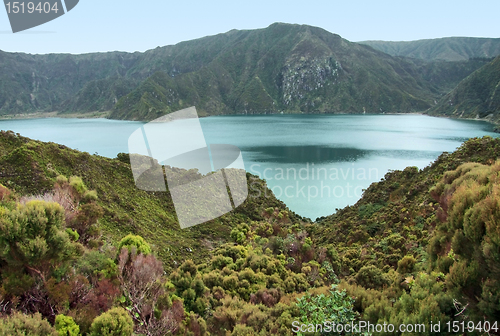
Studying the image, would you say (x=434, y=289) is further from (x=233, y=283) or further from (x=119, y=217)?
(x=119, y=217)

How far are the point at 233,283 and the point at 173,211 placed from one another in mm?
10708

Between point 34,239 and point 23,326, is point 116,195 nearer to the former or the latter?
point 34,239

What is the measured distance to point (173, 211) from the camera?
21.1m

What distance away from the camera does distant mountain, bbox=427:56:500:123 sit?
436 ft

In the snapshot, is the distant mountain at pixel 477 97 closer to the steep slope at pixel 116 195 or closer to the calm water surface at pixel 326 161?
the calm water surface at pixel 326 161

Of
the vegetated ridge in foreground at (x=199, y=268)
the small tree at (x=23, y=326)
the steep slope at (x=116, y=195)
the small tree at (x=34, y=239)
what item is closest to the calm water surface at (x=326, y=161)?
the steep slope at (x=116, y=195)

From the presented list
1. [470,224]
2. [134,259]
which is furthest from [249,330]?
[470,224]

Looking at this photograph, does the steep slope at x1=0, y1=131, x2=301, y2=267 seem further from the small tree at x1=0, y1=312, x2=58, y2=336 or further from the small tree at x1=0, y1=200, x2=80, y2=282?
the small tree at x1=0, y1=312, x2=58, y2=336
